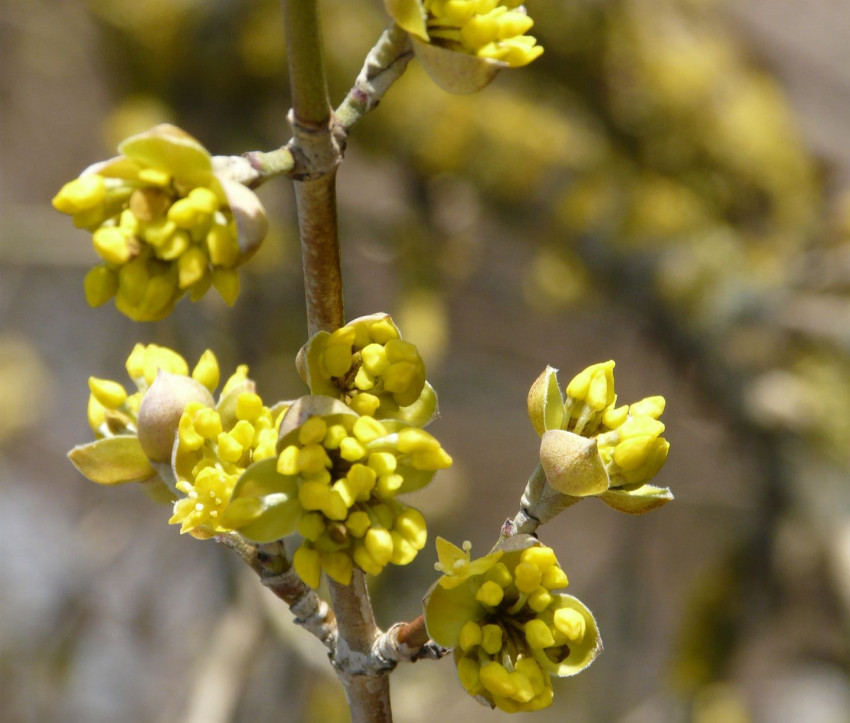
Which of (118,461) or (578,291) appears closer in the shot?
(118,461)

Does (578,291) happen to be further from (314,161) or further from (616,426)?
(314,161)

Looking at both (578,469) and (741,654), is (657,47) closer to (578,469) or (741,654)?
(741,654)

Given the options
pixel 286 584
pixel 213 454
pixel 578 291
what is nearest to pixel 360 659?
pixel 286 584

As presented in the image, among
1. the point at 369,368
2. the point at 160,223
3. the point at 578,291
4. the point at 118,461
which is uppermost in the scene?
the point at 160,223

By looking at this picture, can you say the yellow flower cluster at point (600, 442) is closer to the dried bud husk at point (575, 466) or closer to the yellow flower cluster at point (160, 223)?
the dried bud husk at point (575, 466)

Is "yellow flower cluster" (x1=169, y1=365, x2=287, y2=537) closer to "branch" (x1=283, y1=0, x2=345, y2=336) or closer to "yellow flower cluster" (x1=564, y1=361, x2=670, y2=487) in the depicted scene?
"branch" (x1=283, y1=0, x2=345, y2=336)

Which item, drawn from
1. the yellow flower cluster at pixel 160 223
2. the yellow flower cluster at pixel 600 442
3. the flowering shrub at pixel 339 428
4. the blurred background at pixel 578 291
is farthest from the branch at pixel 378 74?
the blurred background at pixel 578 291
